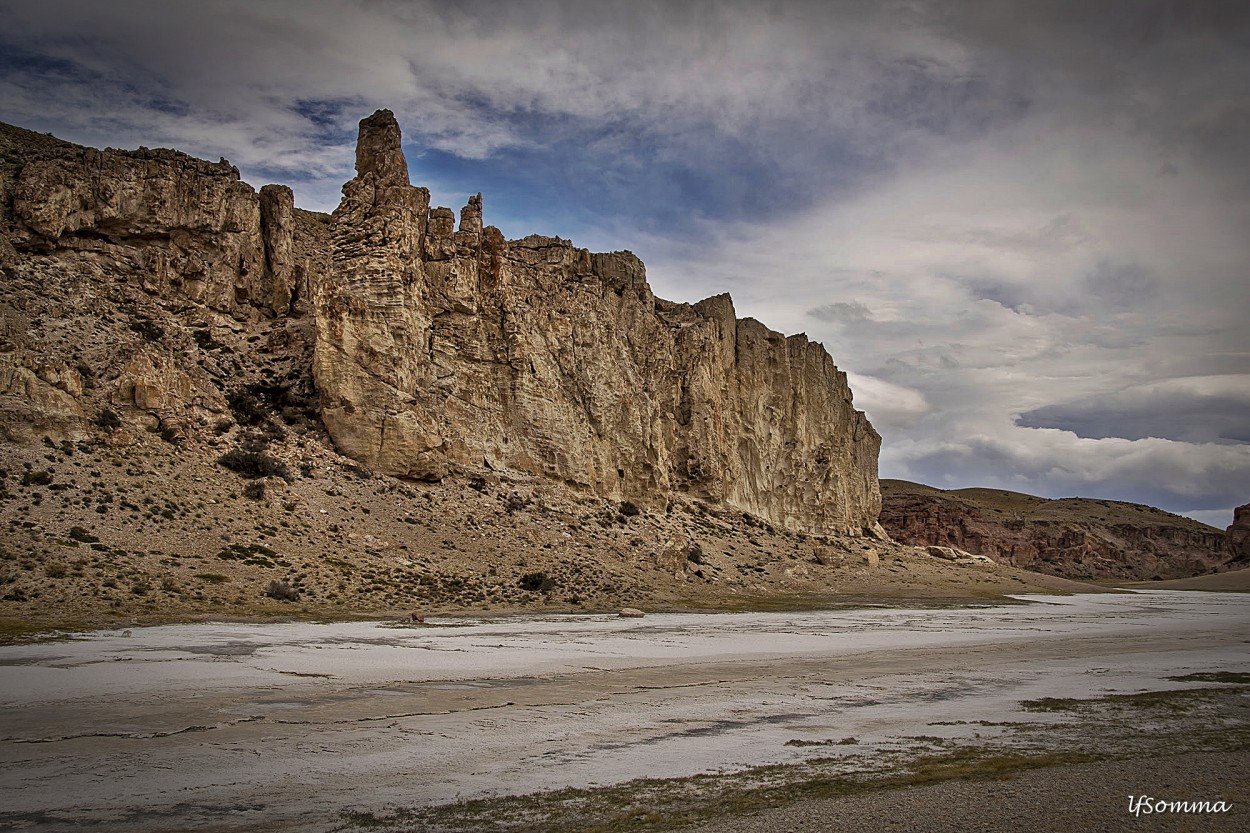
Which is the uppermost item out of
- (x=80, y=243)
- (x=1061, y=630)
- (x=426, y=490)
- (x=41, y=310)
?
(x=80, y=243)

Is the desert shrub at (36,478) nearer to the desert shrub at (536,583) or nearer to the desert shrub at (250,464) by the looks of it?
the desert shrub at (250,464)

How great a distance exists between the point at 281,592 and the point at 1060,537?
118 meters

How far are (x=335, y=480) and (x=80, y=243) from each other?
17.2m

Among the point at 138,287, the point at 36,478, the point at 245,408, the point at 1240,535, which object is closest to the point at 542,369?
the point at 245,408

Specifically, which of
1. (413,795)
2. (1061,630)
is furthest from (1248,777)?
(1061,630)

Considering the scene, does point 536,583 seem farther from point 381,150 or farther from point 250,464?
point 381,150

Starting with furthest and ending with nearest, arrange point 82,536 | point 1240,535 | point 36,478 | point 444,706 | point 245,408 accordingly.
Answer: point 1240,535 → point 245,408 → point 36,478 → point 82,536 → point 444,706

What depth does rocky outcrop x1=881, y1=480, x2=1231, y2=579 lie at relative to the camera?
116 m

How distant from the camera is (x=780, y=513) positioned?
233 ft

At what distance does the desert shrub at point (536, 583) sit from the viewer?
36.7 metres

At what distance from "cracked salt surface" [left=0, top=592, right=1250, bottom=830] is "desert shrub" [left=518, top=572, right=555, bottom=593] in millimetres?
10727

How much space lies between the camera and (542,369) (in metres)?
51.9

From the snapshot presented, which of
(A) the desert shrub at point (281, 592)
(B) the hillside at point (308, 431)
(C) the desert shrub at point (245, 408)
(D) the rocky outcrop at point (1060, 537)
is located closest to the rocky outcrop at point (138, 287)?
(B) the hillside at point (308, 431)

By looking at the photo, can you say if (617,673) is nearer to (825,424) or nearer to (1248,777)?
(1248,777)
